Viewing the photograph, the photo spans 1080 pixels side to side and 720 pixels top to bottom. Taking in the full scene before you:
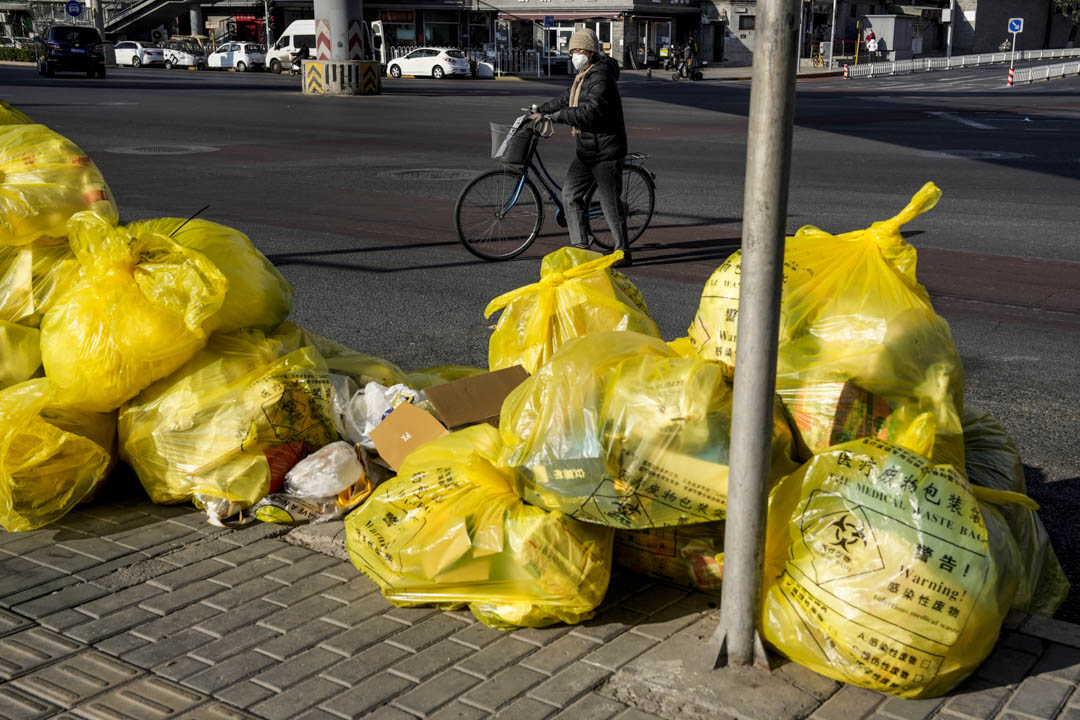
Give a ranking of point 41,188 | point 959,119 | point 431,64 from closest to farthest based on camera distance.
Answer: point 41,188 → point 959,119 → point 431,64

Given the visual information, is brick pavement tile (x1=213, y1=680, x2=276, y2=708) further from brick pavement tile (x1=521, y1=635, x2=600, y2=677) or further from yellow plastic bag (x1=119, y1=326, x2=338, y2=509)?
yellow plastic bag (x1=119, y1=326, x2=338, y2=509)

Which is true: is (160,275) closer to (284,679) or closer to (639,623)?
(284,679)

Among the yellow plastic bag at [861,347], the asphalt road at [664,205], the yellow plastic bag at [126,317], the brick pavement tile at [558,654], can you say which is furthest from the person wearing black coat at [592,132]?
the brick pavement tile at [558,654]

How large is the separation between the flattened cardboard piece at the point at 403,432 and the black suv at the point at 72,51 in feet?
135

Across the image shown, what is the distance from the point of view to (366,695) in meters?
2.88

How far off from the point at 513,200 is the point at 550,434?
5.89 meters

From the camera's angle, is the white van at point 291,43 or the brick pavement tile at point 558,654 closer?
the brick pavement tile at point 558,654

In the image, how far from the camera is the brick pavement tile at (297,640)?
3105mm

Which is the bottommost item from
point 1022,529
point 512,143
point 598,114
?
point 1022,529

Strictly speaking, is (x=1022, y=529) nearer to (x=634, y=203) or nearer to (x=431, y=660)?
(x=431, y=660)

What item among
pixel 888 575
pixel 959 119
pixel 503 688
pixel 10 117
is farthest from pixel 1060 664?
pixel 959 119

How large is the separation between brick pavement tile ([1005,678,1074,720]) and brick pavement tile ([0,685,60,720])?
7.98 feet

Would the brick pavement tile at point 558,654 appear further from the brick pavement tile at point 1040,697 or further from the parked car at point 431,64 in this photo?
the parked car at point 431,64

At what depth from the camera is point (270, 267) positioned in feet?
14.5
